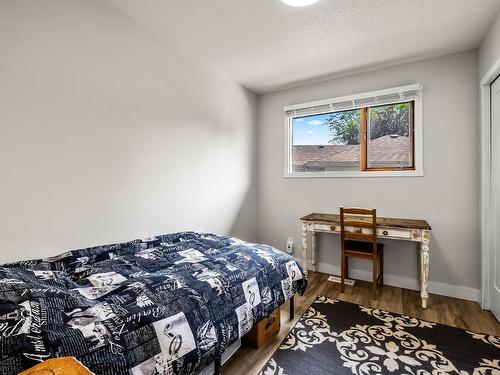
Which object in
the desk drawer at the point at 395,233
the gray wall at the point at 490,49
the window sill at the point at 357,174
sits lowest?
the desk drawer at the point at 395,233

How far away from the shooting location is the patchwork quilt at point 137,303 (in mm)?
924

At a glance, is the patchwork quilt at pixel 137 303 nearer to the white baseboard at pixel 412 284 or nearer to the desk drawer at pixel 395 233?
the desk drawer at pixel 395 233

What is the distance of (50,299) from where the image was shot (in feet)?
3.48

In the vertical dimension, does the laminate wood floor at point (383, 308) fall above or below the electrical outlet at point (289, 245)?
below

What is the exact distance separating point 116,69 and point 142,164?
0.77m

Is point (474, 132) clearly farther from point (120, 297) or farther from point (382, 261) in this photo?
point (120, 297)

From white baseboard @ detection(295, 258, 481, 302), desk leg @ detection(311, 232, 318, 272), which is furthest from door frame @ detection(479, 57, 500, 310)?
desk leg @ detection(311, 232, 318, 272)

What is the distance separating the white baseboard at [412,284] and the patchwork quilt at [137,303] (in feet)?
4.69

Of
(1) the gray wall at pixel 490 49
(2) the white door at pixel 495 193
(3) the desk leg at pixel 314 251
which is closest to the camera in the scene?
(1) the gray wall at pixel 490 49

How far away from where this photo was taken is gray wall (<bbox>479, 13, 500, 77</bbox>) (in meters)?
2.08

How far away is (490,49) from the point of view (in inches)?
88.8

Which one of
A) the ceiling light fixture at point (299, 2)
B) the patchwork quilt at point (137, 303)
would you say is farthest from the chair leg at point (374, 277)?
the ceiling light fixture at point (299, 2)

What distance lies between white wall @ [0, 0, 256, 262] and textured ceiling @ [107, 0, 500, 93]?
307 mm

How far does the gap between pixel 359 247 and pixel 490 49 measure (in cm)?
214
